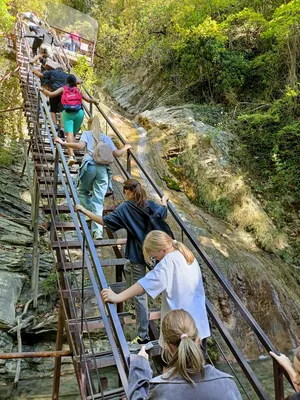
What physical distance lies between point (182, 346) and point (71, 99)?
5.22m

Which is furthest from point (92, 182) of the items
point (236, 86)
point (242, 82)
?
point (236, 86)

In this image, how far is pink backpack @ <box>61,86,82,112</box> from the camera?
6.20m

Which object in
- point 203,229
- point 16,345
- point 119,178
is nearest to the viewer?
point 16,345

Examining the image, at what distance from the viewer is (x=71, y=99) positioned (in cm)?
620

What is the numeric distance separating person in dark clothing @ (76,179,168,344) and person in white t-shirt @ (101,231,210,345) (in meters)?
0.51

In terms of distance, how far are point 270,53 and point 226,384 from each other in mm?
14340

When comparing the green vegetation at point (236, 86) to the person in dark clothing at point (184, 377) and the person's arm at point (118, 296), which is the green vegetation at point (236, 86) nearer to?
the person's arm at point (118, 296)

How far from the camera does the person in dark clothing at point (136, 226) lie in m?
3.29

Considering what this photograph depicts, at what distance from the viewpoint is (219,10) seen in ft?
51.2

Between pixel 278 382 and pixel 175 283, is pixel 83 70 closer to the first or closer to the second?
pixel 175 283

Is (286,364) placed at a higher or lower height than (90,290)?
higher

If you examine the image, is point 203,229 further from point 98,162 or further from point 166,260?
point 166,260

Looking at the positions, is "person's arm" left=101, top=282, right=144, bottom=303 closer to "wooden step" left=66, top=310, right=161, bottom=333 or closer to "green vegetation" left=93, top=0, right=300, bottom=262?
"wooden step" left=66, top=310, right=161, bottom=333

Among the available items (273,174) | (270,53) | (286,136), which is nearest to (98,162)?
(273,174)
